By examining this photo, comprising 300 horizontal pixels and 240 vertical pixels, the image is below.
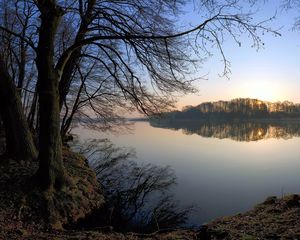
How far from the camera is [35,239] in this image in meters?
5.78

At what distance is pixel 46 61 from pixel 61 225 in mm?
3927

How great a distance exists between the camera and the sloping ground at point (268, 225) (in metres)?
5.74

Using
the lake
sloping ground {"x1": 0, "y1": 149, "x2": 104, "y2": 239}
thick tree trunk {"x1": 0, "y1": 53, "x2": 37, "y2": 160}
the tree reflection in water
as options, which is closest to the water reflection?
the lake

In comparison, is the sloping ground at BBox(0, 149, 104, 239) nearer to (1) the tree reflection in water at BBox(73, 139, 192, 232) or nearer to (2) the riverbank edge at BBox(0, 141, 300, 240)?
(2) the riverbank edge at BBox(0, 141, 300, 240)

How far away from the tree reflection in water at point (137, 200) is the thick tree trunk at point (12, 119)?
9.75 ft

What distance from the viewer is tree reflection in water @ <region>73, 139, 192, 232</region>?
9312 millimetres

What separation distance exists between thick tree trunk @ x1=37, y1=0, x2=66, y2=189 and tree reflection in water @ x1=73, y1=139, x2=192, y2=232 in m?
1.62

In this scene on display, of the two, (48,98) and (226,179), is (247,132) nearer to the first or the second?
(226,179)

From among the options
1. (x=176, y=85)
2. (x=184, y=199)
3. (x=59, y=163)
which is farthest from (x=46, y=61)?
(x=184, y=199)

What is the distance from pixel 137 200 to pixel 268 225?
575 cm

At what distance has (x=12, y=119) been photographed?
1020cm

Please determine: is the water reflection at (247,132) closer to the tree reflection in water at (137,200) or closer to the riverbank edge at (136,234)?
the tree reflection in water at (137,200)

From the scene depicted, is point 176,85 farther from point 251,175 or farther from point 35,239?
point 251,175

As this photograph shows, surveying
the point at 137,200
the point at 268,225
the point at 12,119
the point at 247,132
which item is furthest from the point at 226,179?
the point at 247,132
